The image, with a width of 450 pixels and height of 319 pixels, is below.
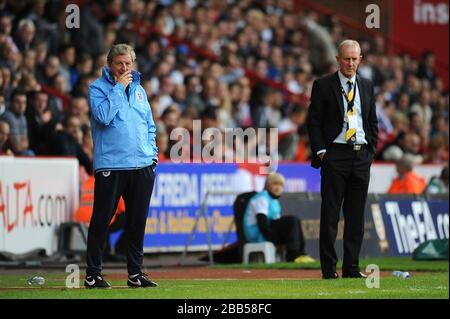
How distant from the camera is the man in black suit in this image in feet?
45.1

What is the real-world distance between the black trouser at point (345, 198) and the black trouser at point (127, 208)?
239 centimetres

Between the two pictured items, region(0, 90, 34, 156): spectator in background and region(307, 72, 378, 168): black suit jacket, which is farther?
region(0, 90, 34, 156): spectator in background

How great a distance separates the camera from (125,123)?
12039mm

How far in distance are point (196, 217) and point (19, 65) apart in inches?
159

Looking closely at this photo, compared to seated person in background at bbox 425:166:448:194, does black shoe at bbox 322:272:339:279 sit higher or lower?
lower

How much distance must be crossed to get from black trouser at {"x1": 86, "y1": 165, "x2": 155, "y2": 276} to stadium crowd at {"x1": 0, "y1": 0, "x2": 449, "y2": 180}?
6367 millimetres

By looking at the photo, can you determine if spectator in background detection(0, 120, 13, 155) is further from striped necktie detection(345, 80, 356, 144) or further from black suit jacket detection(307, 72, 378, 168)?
striped necktie detection(345, 80, 356, 144)

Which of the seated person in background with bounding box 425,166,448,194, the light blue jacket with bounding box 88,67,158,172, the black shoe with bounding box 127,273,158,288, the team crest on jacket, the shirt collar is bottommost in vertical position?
the black shoe with bounding box 127,273,158,288

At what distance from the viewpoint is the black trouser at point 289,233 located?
62.0ft

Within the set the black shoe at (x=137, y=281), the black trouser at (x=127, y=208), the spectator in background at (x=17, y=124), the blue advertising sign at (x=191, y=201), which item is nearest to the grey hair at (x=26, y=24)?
the spectator in background at (x=17, y=124)

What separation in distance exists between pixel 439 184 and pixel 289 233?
5.46 m

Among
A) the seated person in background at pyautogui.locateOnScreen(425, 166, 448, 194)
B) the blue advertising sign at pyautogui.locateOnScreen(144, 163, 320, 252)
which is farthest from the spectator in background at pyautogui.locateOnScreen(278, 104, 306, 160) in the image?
the seated person in background at pyautogui.locateOnScreen(425, 166, 448, 194)
